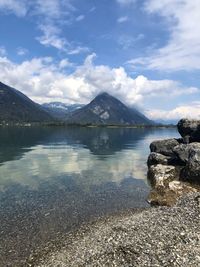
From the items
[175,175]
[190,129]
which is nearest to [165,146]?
[190,129]

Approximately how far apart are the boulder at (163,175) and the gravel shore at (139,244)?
60.2 feet

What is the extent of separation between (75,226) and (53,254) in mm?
7602

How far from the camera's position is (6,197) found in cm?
4538

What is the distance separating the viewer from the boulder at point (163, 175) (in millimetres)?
53787

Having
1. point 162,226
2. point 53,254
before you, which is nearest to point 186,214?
point 162,226

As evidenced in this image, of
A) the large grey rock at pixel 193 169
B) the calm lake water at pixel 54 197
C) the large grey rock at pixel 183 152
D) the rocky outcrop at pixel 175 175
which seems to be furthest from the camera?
the large grey rock at pixel 183 152

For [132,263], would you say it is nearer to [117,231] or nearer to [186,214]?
[117,231]

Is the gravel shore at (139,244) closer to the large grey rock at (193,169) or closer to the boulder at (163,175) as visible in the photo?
the large grey rock at (193,169)

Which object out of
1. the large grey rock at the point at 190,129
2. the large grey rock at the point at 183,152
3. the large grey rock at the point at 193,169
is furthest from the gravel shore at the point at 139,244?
the large grey rock at the point at 190,129

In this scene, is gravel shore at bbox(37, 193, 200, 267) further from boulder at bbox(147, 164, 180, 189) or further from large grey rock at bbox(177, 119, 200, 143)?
large grey rock at bbox(177, 119, 200, 143)

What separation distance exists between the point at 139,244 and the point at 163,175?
31587 millimetres

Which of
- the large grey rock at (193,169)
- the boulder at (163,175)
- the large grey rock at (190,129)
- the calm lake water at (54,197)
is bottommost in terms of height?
the calm lake water at (54,197)

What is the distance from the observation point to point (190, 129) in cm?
8100

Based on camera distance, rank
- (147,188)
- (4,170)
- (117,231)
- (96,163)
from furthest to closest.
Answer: (96,163)
(4,170)
(147,188)
(117,231)
